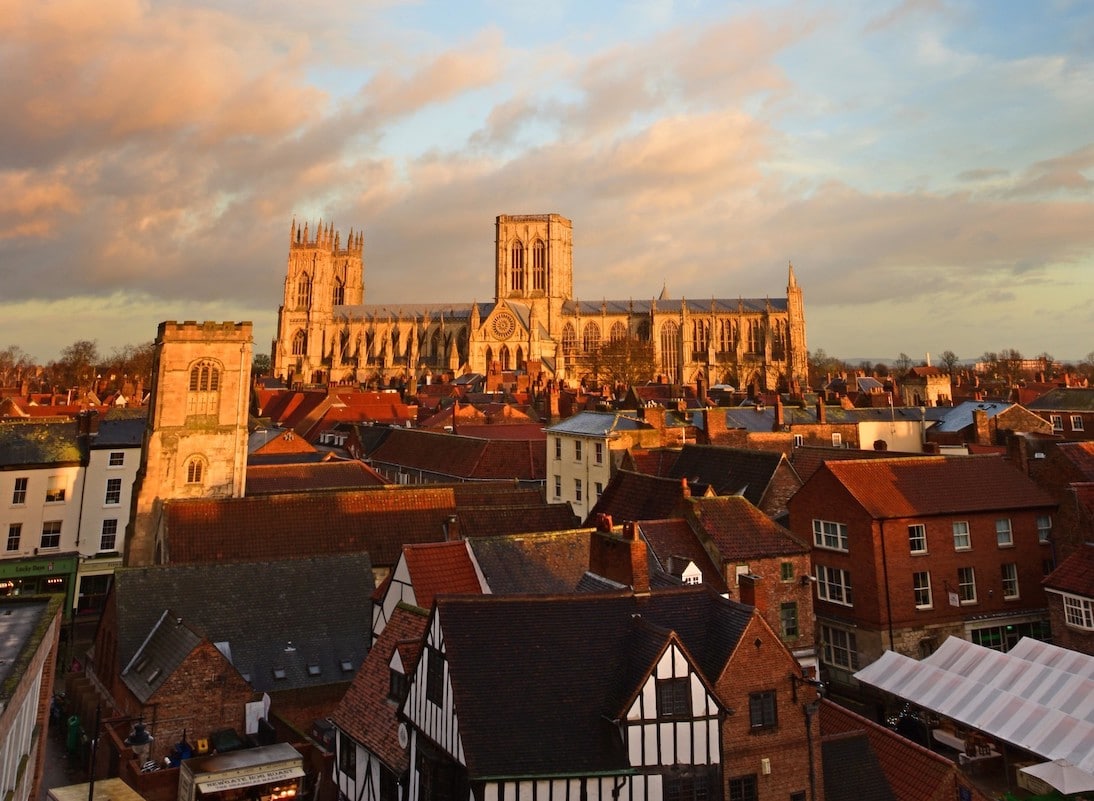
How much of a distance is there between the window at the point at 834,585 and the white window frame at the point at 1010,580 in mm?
5587

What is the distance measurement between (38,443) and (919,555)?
134ft

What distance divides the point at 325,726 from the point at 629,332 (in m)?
127

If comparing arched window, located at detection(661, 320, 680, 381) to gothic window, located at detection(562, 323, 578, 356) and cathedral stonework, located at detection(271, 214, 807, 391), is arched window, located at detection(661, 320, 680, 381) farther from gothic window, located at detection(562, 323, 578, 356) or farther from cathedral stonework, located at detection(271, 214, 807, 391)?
gothic window, located at detection(562, 323, 578, 356)

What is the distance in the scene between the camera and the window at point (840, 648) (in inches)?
1000

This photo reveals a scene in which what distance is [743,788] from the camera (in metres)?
13.1

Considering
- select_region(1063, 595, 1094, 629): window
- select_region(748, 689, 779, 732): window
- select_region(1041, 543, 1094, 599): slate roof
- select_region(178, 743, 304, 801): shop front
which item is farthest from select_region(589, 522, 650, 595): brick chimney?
select_region(1063, 595, 1094, 629): window

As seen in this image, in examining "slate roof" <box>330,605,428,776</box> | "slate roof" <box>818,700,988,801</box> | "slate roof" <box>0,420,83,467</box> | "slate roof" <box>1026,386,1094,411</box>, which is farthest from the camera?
"slate roof" <box>1026,386,1094,411</box>

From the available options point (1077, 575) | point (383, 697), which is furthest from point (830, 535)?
point (383, 697)

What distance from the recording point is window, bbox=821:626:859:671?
25.4 metres

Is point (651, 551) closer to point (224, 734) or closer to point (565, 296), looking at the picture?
point (224, 734)

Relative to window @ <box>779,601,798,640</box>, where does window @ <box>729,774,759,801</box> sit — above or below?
below

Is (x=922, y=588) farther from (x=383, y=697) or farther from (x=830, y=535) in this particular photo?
(x=383, y=697)

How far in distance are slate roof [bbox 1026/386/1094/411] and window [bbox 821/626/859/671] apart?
37003 mm

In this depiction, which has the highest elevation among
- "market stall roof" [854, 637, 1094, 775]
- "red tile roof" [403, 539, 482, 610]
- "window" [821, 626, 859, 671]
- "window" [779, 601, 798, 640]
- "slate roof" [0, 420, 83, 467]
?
"slate roof" [0, 420, 83, 467]
